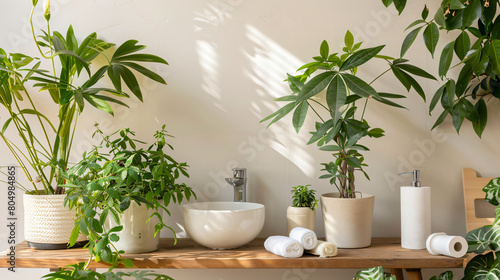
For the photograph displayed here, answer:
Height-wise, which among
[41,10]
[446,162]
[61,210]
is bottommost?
[61,210]

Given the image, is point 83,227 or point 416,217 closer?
point 83,227

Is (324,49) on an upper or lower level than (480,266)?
upper

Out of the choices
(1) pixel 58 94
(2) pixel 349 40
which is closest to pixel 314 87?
(2) pixel 349 40

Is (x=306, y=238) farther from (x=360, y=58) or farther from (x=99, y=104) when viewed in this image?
(x=99, y=104)

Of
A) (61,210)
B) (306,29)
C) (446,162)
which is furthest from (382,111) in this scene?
(61,210)

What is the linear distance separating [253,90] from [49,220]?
0.80 m

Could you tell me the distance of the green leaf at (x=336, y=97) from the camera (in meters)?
1.34

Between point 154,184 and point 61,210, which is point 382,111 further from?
point 61,210

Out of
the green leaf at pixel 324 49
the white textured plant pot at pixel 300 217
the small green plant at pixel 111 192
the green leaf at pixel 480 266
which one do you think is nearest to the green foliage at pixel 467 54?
the green leaf at pixel 324 49

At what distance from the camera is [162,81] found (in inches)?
65.4

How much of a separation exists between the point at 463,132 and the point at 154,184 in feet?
3.62

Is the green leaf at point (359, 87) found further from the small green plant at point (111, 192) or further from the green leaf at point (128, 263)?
Answer: the green leaf at point (128, 263)

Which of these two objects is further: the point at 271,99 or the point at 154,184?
the point at 271,99

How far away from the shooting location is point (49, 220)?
1.53m
